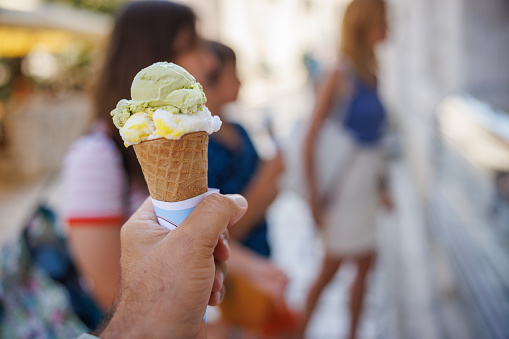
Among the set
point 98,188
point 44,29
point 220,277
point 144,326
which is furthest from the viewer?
point 44,29

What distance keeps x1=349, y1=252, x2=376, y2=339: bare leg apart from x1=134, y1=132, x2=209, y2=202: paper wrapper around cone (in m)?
2.21

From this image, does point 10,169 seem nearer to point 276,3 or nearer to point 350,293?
point 350,293

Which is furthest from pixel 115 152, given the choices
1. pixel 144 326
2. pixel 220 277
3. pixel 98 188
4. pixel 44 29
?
pixel 44 29

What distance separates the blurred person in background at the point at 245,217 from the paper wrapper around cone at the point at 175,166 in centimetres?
77

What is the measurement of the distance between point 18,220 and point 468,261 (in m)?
6.27

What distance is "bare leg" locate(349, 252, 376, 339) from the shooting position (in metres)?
2.84

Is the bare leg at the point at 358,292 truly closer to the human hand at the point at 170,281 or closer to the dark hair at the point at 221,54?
the dark hair at the point at 221,54

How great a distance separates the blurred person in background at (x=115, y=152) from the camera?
1346 mm

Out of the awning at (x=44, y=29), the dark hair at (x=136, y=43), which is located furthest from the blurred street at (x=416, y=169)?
the dark hair at (x=136, y=43)

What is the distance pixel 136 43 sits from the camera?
1383mm

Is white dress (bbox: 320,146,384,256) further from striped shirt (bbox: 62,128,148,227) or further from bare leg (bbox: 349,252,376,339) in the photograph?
striped shirt (bbox: 62,128,148,227)

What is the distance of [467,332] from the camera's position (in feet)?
8.06

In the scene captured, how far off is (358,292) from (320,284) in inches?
10.7

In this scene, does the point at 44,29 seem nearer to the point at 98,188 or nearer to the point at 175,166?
the point at 98,188
